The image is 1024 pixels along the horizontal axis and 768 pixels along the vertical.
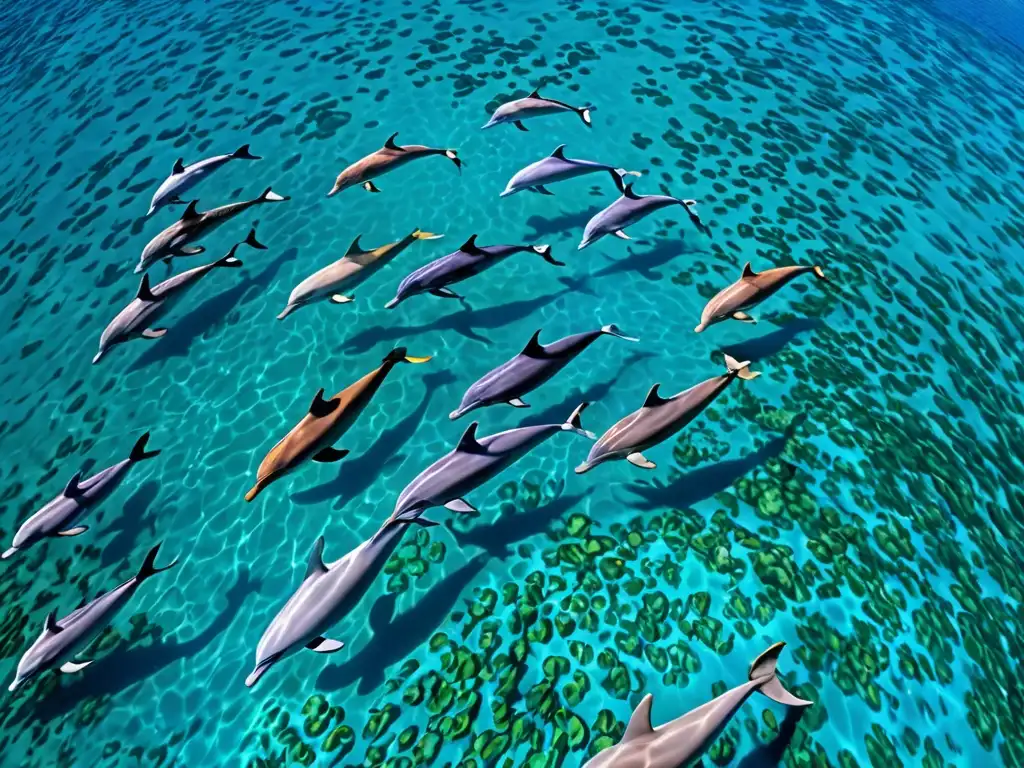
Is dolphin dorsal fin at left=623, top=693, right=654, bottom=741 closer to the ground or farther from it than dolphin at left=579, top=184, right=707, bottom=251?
closer to the ground

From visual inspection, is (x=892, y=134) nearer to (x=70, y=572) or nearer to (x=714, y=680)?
(x=714, y=680)

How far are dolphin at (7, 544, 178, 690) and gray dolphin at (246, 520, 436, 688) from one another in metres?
1.63

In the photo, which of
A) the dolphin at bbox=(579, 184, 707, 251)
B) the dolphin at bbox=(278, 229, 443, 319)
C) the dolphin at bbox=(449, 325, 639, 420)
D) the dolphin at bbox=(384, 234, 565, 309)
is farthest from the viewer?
the dolphin at bbox=(579, 184, 707, 251)

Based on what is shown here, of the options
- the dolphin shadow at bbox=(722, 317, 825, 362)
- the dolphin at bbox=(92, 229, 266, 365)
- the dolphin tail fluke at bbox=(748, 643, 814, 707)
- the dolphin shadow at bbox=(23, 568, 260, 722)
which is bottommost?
the dolphin shadow at bbox=(23, 568, 260, 722)

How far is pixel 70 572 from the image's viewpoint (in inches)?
332

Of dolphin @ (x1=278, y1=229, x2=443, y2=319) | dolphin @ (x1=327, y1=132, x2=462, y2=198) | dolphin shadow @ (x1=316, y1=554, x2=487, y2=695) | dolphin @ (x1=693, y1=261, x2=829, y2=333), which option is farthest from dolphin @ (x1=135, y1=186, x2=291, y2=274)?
dolphin @ (x1=693, y1=261, x2=829, y2=333)

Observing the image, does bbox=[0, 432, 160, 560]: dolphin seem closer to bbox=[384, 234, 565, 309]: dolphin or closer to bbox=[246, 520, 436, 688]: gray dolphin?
bbox=[246, 520, 436, 688]: gray dolphin

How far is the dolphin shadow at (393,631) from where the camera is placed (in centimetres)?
700

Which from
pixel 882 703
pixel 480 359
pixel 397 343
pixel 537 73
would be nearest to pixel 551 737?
pixel 882 703

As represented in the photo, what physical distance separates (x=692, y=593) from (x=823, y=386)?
4.03m

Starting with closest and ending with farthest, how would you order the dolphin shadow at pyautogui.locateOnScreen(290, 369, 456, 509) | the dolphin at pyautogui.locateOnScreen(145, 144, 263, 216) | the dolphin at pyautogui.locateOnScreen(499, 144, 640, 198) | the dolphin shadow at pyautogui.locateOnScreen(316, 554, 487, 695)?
the dolphin shadow at pyautogui.locateOnScreen(316, 554, 487, 695)
the dolphin shadow at pyautogui.locateOnScreen(290, 369, 456, 509)
the dolphin at pyautogui.locateOnScreen(499, 144, 640, 198)
the dolphin at pyautogui.locateOnScreen(145, 144, 263, 216)

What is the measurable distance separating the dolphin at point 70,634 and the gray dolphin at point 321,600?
5.35 feet

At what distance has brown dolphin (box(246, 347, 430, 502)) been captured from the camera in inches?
270

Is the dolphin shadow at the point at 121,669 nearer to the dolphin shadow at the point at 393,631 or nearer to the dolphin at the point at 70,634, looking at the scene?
the dolphin at the point at 70,634
